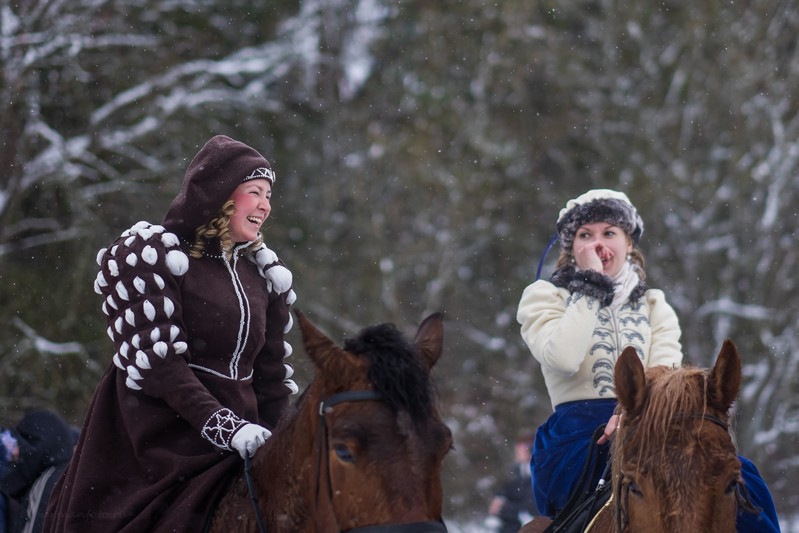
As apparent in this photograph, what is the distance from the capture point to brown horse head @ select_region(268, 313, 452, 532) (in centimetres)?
369

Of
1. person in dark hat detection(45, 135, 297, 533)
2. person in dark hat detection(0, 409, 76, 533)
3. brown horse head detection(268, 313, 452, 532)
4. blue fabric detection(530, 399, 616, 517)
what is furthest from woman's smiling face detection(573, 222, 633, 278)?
person in dark hat detection(0, 409, 76, 533)

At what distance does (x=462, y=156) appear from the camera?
22984mm

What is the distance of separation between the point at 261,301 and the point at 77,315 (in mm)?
11366

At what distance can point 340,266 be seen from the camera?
71.3 feet

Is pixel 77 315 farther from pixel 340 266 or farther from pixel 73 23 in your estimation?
pixel 340 266

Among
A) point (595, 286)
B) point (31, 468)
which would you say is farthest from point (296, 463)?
point (31, 468)

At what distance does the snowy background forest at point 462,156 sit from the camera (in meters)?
16.2

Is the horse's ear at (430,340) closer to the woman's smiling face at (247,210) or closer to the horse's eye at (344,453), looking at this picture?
the horse's eye at (344,453)

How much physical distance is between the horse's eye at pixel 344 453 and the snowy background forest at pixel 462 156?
Answer: 12231mm

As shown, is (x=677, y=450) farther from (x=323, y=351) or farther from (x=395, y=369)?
(x=323, y=351)

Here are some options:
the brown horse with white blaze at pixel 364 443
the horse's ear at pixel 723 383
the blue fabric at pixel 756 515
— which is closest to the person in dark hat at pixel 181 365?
the brown horse with white blaze at pixel 364 443

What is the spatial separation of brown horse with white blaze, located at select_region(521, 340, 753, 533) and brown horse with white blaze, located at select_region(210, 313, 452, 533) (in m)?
0.76

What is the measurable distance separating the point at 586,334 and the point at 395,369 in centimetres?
162

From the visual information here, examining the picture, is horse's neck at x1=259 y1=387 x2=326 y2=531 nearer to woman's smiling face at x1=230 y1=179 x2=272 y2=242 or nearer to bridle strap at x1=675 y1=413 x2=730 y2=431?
woman's smiling face at x1=230 y1=179 x2=272 y2=242
